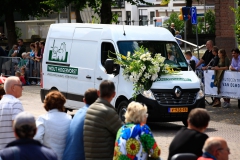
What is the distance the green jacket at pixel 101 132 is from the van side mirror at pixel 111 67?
7.91m

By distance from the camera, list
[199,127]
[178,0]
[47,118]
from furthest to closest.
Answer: [178,0] → [47,118] → [199,127]

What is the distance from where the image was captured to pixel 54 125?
8.72m

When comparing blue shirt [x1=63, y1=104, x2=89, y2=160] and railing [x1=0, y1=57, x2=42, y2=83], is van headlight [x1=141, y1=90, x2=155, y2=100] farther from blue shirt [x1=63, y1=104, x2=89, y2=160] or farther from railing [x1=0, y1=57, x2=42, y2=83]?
railing [x1=0, y1=57, x2=42, y2=83]

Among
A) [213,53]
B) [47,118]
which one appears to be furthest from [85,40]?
[47,118]

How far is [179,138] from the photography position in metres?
7.23

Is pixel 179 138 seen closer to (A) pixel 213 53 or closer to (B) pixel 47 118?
(B) pixel 47 118

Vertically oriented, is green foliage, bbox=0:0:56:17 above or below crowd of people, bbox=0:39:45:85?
above

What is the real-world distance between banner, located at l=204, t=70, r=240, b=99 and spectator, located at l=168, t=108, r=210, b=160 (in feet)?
45.7

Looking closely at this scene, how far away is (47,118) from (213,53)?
14.4 meters

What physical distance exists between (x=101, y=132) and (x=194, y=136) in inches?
67.3

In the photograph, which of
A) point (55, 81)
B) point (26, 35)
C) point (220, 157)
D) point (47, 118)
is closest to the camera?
point (220, 157)

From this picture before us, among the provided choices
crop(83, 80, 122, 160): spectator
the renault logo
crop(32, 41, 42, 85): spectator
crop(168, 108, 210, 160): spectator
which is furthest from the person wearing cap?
crop(32, 41, 42, 85): spectator

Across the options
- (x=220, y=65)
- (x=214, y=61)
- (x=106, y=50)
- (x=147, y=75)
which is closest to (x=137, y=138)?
(x=147, y=75)

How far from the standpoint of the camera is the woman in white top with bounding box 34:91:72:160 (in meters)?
8.70
